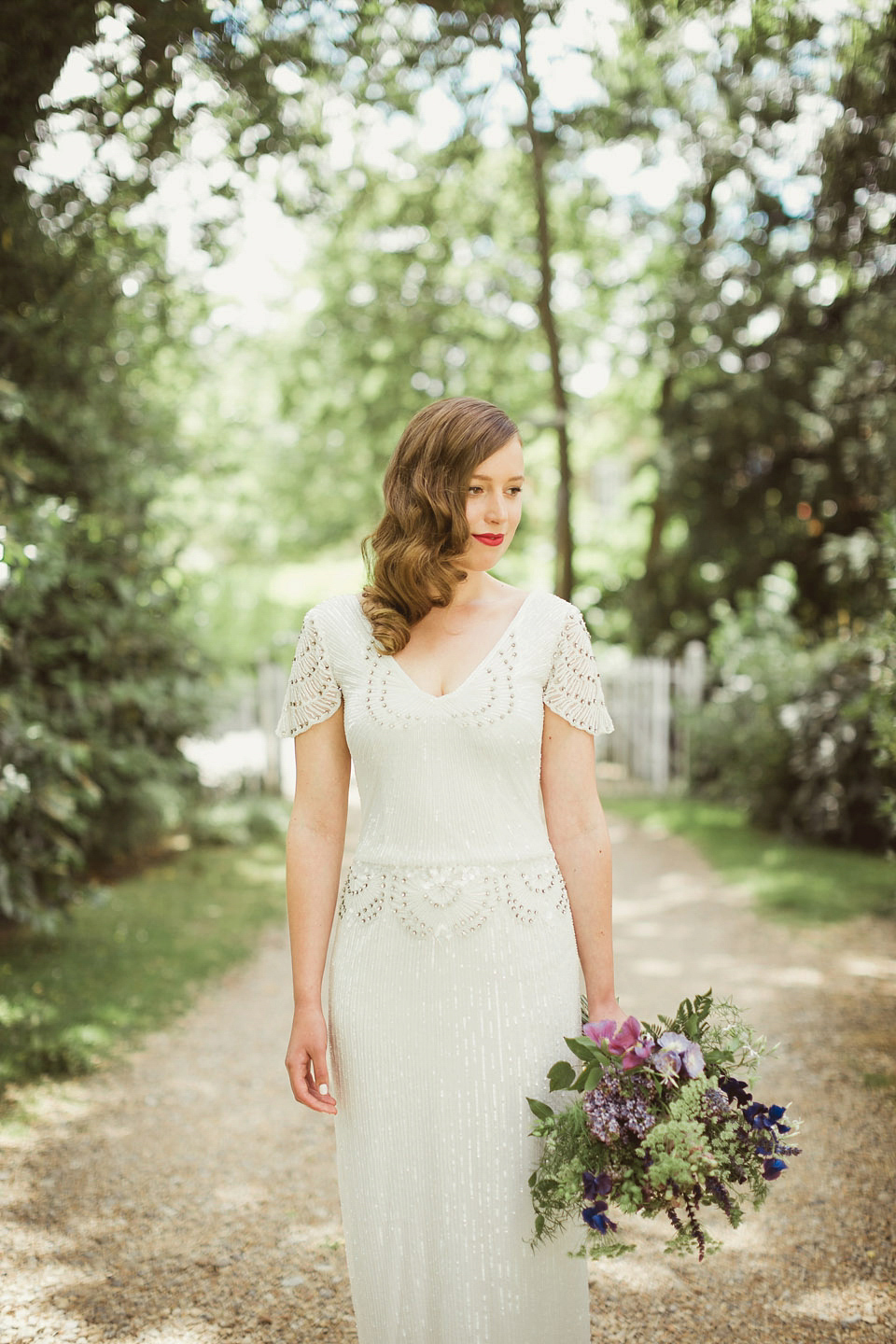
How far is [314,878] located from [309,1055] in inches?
14.0

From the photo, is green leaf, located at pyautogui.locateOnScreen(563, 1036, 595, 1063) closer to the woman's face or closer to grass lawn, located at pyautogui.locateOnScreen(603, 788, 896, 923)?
the woman's face

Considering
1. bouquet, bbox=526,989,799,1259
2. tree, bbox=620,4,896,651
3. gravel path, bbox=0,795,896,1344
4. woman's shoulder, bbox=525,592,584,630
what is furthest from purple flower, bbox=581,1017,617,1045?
tree, bbox=620,4,896,651

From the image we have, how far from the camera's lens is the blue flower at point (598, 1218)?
177cm

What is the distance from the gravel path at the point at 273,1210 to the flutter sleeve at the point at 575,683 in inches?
76.2

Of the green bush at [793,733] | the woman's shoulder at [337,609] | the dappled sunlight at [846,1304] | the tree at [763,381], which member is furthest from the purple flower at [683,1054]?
the tree at [763,381]

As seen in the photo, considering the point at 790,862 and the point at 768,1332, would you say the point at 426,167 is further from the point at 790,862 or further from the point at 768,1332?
the point at 768,1332

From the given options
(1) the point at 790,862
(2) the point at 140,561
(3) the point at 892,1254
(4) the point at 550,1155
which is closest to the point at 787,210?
(1) the point at 790,862

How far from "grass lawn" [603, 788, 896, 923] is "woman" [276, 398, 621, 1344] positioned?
15.0ft

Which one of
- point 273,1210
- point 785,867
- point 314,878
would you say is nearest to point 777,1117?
point 314,878

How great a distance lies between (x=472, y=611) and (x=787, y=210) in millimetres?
13347

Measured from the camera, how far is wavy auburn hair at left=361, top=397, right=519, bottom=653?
2.13 metres

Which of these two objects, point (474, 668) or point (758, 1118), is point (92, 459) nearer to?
point (474, 668)

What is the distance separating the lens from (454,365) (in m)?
17.1

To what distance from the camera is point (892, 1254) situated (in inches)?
135
